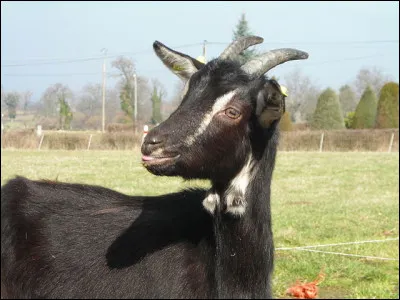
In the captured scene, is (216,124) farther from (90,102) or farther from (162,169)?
(90,102)

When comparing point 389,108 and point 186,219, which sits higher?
point 389,108

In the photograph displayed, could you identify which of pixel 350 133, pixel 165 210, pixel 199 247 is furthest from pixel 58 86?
pixel 350 133

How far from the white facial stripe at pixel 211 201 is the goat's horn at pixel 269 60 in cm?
94

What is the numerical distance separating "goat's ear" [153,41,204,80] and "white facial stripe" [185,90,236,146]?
0.72m

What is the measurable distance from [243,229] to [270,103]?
0.95 metres

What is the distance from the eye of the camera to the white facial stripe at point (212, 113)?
3729 millimetres

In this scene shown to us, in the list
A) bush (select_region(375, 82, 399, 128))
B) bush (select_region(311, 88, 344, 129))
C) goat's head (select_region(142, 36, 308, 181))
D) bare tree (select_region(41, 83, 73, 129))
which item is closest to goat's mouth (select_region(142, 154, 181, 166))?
goat's head (select_region(142, 36, 308, 181))

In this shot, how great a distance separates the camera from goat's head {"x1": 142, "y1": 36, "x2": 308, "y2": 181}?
3.62m

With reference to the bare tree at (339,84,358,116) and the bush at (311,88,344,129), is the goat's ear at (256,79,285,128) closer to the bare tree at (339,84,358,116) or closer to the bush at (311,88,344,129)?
the bush at (311,88,344,129)

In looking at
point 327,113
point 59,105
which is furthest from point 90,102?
point 327,113

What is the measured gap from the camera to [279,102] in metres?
3.75

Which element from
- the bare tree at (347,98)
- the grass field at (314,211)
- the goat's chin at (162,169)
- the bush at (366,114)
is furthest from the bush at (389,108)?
the goat's chin at (162,169)

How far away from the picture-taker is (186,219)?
14.4 feet

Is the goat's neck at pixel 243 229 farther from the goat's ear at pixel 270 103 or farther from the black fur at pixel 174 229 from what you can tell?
the goat's ear at pixel 270 103
